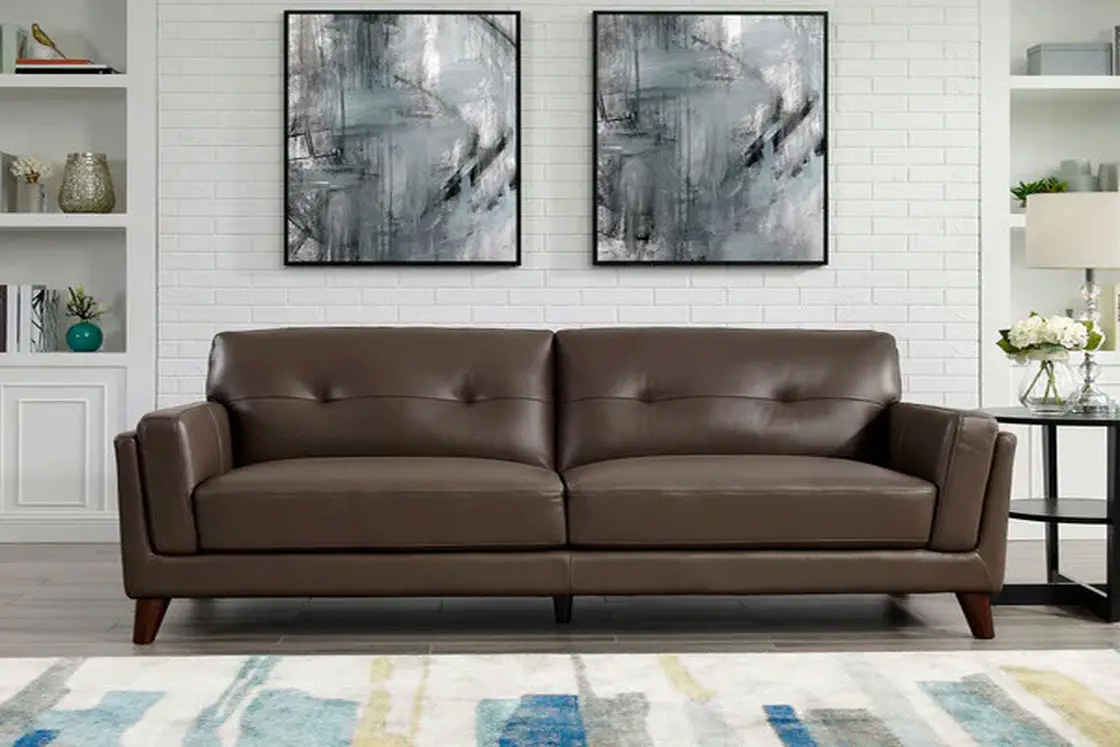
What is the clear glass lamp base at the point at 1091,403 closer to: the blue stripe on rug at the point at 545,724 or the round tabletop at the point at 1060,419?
the round tabletop at the point at 1060,419

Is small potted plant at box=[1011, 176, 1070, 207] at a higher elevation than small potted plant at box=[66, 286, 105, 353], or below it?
higher

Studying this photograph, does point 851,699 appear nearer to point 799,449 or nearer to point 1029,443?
point 799,449

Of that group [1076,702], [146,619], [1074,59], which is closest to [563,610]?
[146,619]

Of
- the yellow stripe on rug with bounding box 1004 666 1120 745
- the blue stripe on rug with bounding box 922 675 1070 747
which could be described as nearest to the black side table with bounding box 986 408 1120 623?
the yellow stripe on rug with bounding box 1004 666 1120 745

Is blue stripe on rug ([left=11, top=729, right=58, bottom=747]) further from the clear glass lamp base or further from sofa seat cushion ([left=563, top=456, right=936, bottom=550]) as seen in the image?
the clear glass lamp base

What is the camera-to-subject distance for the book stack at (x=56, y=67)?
17.0 feet

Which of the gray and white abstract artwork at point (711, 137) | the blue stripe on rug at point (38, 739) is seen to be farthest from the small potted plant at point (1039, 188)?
the blue stripe on rug at point (38, 739)

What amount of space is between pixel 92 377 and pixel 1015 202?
141 inches

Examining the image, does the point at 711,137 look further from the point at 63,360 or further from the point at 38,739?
the point at 38,739

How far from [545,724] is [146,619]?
1413 millimetres

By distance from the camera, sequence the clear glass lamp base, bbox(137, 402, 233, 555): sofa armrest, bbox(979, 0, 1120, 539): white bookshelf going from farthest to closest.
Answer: bbox(979, 0, 1120, 539): white bookshelf < the clear glass lamp base < bbox(137, 402, 233, 555): sofa armrest

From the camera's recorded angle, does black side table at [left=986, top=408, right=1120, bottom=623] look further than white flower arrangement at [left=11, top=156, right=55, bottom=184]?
No

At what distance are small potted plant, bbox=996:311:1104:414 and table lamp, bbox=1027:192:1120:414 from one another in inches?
2.5

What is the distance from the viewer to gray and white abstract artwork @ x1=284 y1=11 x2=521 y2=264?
5.16m
